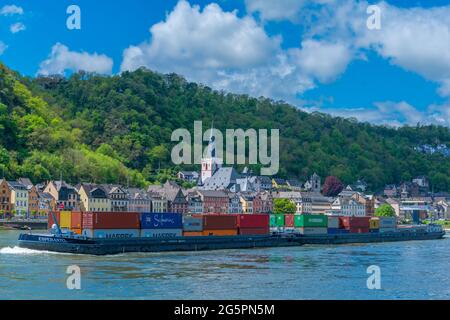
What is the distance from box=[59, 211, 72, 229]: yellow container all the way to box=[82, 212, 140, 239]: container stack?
186cm

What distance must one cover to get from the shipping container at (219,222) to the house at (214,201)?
70.5 m

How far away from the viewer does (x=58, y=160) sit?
5561 inches

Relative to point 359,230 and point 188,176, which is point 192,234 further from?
point 188,176

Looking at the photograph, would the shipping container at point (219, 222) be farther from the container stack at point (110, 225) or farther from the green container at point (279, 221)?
the green container at point (279, 221)

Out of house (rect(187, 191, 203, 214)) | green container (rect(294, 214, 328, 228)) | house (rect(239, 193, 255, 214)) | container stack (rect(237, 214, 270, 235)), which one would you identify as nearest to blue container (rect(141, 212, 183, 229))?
container stack (rect(237, 214, 270, 235))

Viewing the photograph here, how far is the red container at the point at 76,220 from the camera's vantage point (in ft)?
212

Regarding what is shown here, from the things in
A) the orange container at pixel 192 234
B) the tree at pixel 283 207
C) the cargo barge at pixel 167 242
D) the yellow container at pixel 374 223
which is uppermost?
the tree at pixel 283 207

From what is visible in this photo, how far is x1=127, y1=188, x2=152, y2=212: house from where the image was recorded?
5354 inches

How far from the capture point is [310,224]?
293 ft

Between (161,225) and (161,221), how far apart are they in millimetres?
392

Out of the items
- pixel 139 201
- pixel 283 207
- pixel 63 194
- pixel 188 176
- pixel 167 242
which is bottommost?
pixel 167 242

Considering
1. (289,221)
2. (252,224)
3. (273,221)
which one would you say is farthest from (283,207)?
(252,224)

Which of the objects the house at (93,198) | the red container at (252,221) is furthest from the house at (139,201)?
the red container at (252,221)
